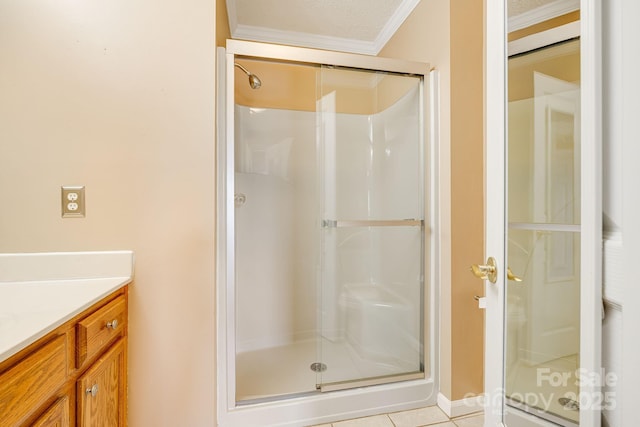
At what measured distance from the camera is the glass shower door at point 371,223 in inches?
66.6

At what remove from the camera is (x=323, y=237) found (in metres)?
1.82

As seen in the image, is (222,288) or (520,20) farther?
(222,288)

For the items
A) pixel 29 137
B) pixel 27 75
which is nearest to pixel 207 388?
pixel 29 137

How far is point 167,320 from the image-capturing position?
1.21 metres

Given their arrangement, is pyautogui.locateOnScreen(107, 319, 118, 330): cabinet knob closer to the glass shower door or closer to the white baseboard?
the glass shower door

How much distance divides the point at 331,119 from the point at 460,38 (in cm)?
84

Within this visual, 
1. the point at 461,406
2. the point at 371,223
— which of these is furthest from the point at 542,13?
the point at 461,406

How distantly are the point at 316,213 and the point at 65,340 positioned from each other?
1576 mm

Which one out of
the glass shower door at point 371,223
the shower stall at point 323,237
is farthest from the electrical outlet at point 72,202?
the glass shower door at point 371,223

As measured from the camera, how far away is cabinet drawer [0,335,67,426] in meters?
0.53

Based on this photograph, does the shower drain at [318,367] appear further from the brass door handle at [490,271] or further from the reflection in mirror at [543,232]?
the brass door handle at [490,271]

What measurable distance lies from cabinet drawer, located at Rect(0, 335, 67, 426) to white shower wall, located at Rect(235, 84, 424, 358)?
131 cm
